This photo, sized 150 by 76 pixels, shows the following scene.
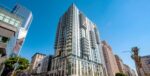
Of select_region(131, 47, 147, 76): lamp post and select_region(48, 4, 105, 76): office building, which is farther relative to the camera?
select_region(48, 4, 105, 76): office building

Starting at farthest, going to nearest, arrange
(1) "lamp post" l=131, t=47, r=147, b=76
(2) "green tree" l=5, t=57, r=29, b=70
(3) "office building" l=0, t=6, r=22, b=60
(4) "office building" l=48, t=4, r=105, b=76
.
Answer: (4) "office building" l=48, t=4, r=105, b=76, (2) "green tree" l=5, t=57, r=29, b=70, (3) "office building" l=0, t=6, r=22, b=60, (1) "lamp post" l=131, t=47, r=147, b=76

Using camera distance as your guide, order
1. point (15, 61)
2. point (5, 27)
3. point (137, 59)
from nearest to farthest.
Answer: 1. point (137, 59)
2. point (5, 27)
3. point (15, 61)

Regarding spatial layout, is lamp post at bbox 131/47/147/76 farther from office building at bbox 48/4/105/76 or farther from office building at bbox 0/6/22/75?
office building at bbox 48/4/105/76

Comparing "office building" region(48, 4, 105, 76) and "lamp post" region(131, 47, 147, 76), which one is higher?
"office building" region(48, 4, 105, 76)

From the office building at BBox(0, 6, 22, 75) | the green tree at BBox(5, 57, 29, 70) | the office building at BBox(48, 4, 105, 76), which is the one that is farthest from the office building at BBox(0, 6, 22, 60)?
the office building at BBox(48, 4, 105, 76)

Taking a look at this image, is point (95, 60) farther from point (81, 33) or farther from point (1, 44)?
point (1, 44)

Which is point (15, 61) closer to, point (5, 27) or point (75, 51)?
point (5, 27)

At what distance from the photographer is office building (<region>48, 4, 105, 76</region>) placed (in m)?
68.1

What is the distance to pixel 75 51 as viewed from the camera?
241 ft

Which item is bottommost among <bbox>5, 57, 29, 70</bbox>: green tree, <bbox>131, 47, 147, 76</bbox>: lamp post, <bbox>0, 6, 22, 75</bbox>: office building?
<bbox>131, 47, 147, 76</bbox>: lamp post

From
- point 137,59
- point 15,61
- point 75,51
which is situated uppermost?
point 75,51

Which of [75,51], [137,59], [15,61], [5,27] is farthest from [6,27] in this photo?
[75,51]

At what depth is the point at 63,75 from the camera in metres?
65.3

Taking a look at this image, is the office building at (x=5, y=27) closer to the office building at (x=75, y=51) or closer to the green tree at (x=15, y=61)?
the green tree at (x=15, y=61)
